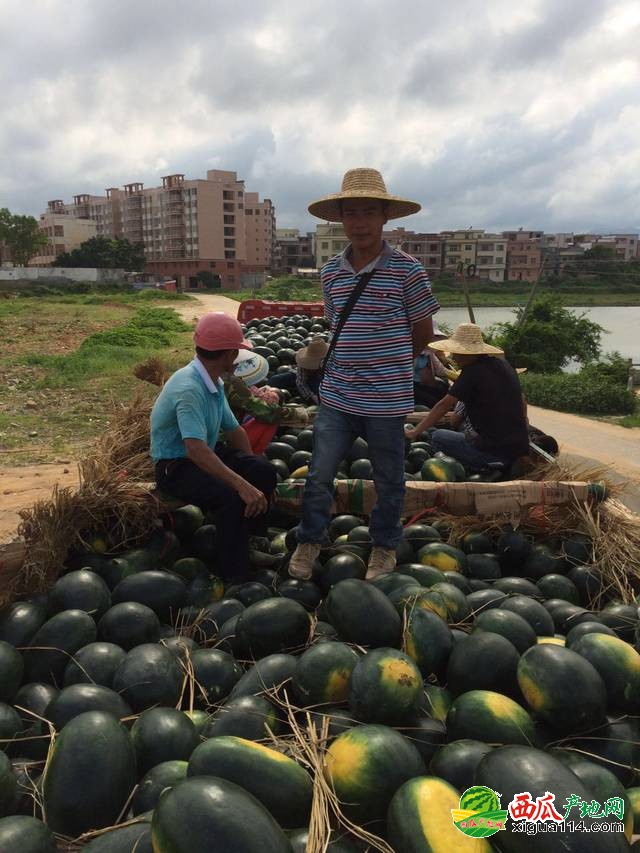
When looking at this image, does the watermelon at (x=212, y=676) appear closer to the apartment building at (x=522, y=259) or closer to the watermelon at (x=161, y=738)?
the watermelon at (x=161, y=738)

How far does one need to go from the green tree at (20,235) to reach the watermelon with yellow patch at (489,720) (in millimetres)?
102060

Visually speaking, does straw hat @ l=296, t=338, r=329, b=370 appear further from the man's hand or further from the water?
the water

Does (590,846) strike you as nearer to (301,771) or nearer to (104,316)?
(301,771)

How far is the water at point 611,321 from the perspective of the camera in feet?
121

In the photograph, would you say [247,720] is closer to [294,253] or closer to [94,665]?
[94,665]

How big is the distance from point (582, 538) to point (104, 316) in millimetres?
35791

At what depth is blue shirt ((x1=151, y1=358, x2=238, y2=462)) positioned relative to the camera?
12.8 feet

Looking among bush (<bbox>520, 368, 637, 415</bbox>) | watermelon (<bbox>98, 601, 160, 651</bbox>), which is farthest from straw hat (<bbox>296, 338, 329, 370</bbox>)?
bush (<bbox>520, 368, 637, 415</bbox>)

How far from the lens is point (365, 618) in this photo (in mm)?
2797

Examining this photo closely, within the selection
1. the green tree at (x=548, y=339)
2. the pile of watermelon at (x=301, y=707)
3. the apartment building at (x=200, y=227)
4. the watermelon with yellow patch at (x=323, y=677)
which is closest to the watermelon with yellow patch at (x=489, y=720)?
the pile of watermelon at (x=301, y=707)

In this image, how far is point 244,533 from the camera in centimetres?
396

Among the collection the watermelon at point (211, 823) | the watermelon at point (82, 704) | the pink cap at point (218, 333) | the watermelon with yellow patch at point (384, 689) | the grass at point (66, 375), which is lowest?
the grass at point (66, 375)

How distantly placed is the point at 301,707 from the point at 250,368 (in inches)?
156

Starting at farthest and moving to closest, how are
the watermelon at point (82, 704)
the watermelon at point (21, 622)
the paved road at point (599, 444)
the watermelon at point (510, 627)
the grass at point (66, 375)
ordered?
1. the grass at point (66, 375)
2. the paved road at point (599, 444)
3. the watermelon at point (21, 622)
4. the watermelon at point (510, 627)
5. the watermelon at point (82, 704)
